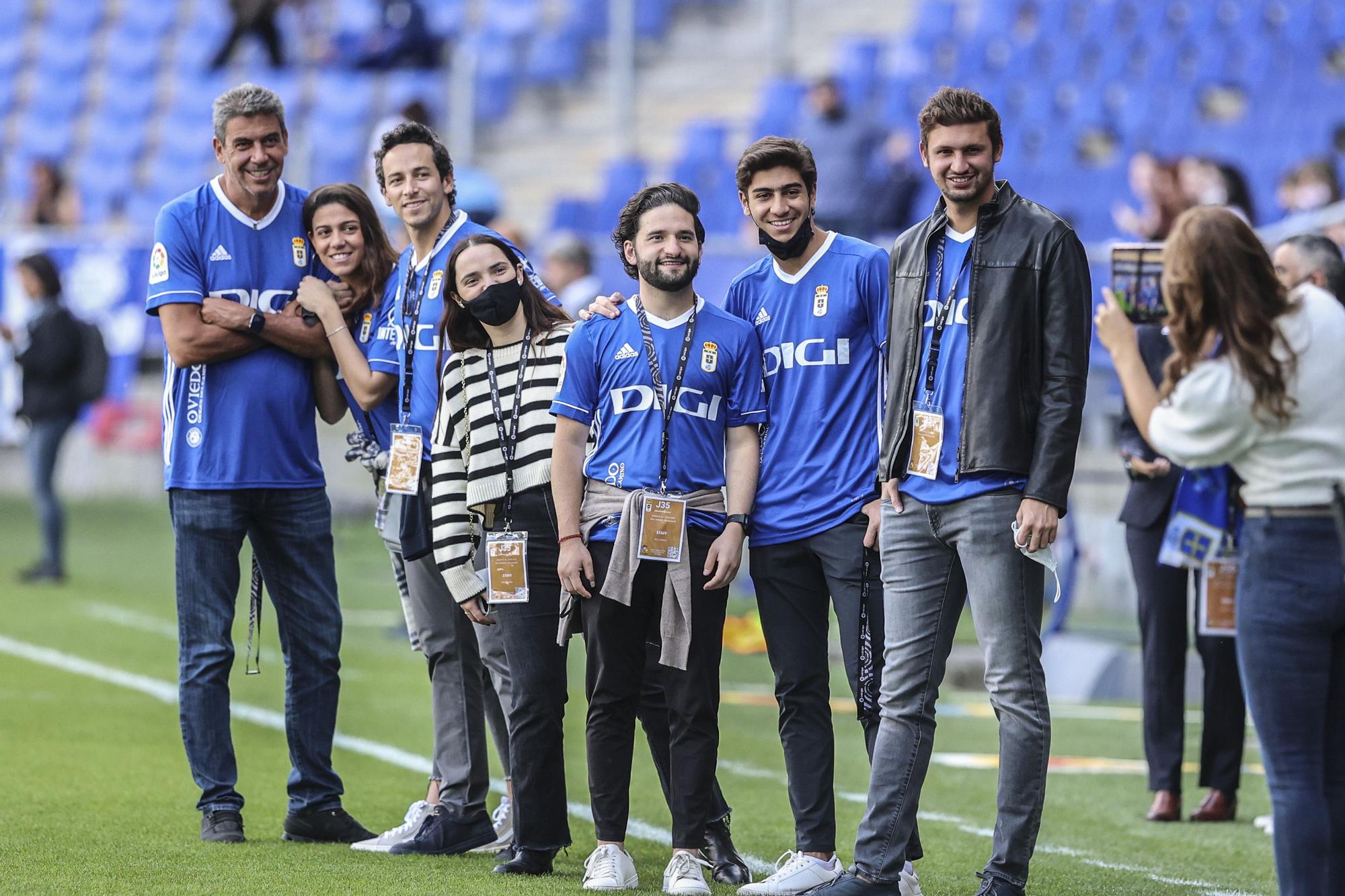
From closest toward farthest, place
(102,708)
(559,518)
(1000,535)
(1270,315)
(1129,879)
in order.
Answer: (1270,315)
(1000,535)
(559,518)
(1129,879)
(102,708)

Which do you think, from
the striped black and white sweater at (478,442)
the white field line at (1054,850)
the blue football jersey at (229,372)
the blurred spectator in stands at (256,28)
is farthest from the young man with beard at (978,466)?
the blurred spectator in stands at (256,28)

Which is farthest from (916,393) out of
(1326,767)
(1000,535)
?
(1326,767)

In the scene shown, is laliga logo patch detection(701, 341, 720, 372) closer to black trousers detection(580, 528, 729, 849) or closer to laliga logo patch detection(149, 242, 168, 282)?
black trousers detection(580, 528, 729, 849)

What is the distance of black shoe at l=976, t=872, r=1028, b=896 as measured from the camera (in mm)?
4594

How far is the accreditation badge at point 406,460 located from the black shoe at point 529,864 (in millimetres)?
1145

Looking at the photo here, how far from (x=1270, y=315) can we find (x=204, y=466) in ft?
10.7

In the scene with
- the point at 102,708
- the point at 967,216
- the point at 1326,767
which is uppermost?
the point at 967,216

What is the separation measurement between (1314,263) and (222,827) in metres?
3.94

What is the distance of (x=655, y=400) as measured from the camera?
502cm

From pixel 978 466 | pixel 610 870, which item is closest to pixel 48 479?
pixel 610 870

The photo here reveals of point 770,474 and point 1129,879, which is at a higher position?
point 770,474

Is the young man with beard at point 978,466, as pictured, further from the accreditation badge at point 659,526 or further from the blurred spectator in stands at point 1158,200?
the blurred spectator in stands at point 1158,200

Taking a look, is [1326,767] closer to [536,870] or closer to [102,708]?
[536,870]

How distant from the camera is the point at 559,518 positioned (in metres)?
5.02
